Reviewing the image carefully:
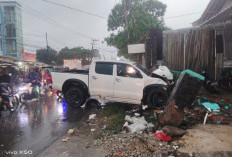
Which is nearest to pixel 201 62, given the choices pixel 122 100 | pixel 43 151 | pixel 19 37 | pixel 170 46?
pixel 170 46

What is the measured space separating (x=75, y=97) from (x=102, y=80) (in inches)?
57.2

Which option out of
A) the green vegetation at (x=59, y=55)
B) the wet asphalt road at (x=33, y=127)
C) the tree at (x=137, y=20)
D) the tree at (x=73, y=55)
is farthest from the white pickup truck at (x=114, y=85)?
the tree at (x=73, y=55)

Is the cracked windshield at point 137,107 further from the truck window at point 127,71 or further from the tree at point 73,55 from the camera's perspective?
the tree at point 73,55

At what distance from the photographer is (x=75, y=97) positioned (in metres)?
7.31

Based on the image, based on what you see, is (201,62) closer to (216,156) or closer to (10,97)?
(216,156)

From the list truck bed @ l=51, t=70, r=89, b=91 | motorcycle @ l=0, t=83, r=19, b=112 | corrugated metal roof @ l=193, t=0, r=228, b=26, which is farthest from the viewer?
corrugated metal roof @ l=193, t=0, r=228, b=26

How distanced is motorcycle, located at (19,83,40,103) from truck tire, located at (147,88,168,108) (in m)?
6.14

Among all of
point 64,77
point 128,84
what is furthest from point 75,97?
point 128,84

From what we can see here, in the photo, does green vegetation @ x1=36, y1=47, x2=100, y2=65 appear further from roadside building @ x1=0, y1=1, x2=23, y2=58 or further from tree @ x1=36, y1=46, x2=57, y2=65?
roadside building @ x1=0, y1=1, x2=23, y2=58

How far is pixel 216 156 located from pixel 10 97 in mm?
7278

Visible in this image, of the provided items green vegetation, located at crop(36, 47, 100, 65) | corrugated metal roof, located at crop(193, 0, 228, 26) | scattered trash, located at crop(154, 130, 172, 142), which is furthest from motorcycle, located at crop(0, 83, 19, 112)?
green vegetation, located at crop(36, 47, 100, 65)

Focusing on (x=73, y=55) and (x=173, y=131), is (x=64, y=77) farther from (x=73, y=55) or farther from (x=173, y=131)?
→ (x=73, y=55)

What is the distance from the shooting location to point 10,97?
704 centimetres

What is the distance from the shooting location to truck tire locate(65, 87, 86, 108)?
7.23m
